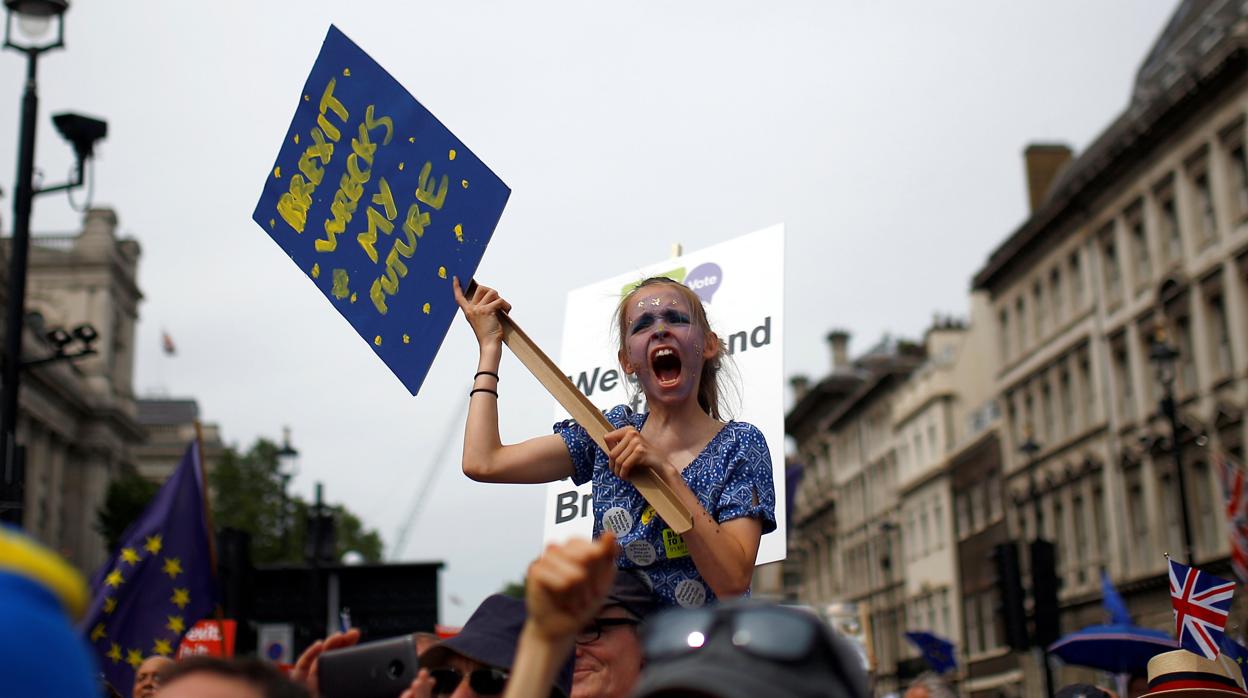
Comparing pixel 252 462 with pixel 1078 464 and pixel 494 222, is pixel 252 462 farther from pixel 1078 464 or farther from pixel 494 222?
pixel 494 222

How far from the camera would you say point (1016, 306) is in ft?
168

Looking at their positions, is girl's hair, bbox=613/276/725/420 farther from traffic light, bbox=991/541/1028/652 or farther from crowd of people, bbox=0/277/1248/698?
traffic light, bbox=991/541/1028/652

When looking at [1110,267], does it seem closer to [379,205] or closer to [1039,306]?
[1039,306]

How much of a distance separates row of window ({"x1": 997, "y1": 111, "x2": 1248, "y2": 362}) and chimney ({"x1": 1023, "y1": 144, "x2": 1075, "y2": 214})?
3.40 meters

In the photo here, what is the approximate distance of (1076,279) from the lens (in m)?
45.3

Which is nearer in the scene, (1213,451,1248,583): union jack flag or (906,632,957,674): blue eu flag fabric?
(1213,451,1248,583): union jack flag

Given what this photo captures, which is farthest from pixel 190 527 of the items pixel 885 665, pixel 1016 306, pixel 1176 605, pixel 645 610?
pixel 885 665

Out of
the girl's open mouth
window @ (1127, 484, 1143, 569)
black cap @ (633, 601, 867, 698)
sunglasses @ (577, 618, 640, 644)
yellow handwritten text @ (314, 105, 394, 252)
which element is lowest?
black cap @ (633, 601, 867, 698)

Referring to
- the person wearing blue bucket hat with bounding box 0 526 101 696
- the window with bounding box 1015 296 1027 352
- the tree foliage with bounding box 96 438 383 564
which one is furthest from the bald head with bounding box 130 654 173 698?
the tree foliage with bounding box 96 438 383 564

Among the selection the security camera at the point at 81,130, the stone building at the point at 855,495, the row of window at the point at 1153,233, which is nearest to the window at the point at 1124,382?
the row of window at the point at 1153,233

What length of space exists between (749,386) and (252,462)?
3189 inches

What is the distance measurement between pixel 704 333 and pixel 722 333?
2.28 meters

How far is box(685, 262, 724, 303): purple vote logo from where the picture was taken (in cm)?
618

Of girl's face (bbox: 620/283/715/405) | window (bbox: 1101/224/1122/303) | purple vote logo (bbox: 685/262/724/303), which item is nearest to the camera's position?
girl's face (bbox: 620/283/715/405)
